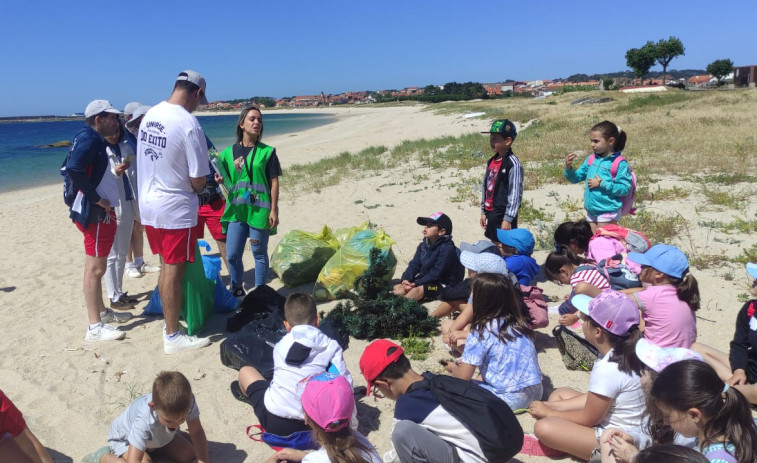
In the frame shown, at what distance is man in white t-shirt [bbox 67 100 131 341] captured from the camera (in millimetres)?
4117

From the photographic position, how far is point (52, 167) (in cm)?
2434

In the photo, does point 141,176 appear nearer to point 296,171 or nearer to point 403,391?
point 403,391

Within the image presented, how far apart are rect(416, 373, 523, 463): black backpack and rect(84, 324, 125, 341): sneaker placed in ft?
9.92

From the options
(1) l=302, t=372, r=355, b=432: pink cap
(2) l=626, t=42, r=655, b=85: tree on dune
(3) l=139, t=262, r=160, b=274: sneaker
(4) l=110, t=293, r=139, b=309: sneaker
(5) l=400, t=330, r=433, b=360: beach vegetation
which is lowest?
(5) l=400, t=330, r=433, b=360: beach vegetation

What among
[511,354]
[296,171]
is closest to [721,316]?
[511,354]

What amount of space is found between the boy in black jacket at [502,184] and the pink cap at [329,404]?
302 cm

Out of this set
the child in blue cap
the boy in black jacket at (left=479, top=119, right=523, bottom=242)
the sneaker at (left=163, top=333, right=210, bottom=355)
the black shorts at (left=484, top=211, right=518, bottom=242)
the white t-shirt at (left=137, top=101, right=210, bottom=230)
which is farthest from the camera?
the black shorts at (left=484, top=211, right=518, bottom=242)

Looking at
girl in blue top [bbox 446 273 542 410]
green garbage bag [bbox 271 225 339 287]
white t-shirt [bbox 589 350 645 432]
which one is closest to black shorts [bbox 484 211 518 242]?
green garbage bag [bbox 271 225 339 287]

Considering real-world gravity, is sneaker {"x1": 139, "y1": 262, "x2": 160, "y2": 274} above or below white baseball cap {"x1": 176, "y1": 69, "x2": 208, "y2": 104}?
below

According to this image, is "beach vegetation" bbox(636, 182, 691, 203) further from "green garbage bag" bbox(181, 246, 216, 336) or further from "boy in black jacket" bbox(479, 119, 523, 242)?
"green garbage bag" bbox(181, 246, 216, 336)

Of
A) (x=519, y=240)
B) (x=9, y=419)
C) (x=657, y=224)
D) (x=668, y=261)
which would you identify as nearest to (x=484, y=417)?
(x=668, y=261)

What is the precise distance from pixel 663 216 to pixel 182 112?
5.82m

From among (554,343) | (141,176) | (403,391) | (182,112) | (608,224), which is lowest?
(554,343)

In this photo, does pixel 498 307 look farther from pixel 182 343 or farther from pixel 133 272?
pixel 133 272
